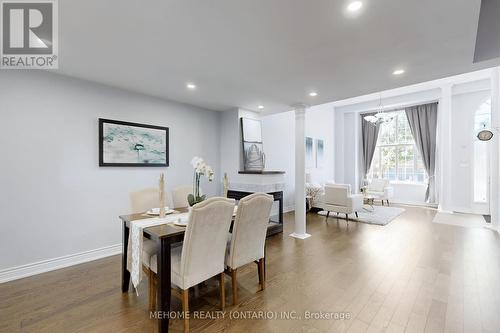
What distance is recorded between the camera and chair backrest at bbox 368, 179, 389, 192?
741 cm

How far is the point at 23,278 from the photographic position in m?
2.67

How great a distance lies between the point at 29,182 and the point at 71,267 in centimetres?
122

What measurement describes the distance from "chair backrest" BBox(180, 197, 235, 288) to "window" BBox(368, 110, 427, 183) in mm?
7817

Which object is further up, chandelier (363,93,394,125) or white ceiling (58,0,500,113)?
chandelier (363,93,394,125)

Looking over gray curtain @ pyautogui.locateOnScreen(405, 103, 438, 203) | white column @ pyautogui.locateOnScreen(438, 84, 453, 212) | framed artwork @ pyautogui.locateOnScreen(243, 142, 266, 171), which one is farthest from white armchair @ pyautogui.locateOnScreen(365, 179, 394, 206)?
framed artwork @ pyautogui.locateOnScreen(243, 142, 266, 171)

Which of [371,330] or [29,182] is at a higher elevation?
[29,182]

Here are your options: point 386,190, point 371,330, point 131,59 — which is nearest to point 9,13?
point 131,59

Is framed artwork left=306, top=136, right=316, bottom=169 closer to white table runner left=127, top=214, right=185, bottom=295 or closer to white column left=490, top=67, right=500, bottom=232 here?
white column left=490, top=67, right=500, bottom=232

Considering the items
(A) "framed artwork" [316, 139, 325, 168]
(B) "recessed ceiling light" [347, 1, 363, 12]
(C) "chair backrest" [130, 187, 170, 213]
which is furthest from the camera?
(A) "framed artwork" [316, 139, 325, 168]

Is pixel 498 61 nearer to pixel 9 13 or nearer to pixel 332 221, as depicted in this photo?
pixel 332 221

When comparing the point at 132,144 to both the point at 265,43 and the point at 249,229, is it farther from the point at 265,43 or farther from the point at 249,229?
the point at 265,43

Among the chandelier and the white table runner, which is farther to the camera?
the chandelier

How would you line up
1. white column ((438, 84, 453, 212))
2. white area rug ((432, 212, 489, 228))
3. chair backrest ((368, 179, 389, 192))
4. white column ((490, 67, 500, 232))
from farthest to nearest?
chair backrest ((368, 179, 389, 192)), white column ((438, 84, 453, 212)), white area rug ((432, 212, 489, 228)), white column ((490, 67, 500, 232))

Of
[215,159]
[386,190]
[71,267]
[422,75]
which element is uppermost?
[422,75]
